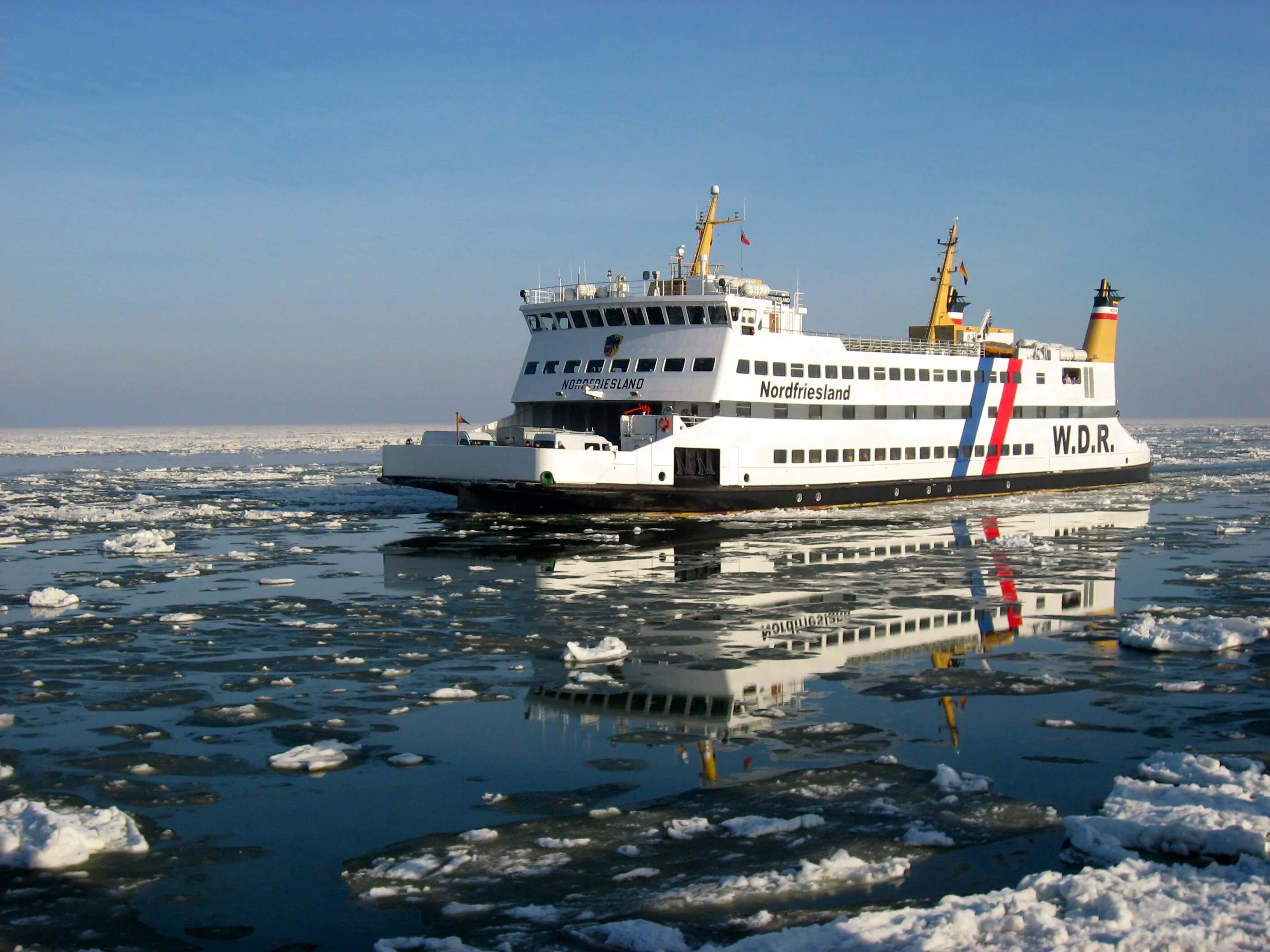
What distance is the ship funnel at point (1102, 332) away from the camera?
4278 cm

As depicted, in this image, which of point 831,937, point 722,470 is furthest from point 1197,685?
point 722,470

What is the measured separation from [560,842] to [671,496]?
67.7ft

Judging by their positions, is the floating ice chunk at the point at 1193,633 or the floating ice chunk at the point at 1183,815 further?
the floating ice chunk at the point at 1193,633

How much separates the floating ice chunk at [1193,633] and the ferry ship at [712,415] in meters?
14.6

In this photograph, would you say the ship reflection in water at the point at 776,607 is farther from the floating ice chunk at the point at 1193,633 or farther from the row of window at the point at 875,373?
the row of window at the point at 875,373

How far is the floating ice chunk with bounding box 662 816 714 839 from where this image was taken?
749cm

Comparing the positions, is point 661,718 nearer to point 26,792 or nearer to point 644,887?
point 644,887

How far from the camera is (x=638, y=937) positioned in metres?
6.02

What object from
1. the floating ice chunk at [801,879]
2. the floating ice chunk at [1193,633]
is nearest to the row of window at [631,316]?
the floating ice chunk at [1193,633]

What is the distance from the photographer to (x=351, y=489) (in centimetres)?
4169

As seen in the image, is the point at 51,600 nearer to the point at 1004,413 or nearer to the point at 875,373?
the point at 875,373

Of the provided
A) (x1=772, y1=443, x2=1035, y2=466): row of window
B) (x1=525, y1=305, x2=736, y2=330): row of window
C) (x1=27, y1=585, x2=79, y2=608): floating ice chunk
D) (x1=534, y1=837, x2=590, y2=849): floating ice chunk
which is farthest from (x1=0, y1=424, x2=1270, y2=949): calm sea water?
(x1=525, y1=305, x2=736, y2=330): row of window

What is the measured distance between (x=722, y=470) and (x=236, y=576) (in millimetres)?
13057

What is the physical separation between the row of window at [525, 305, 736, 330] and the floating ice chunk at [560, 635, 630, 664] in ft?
55.4
